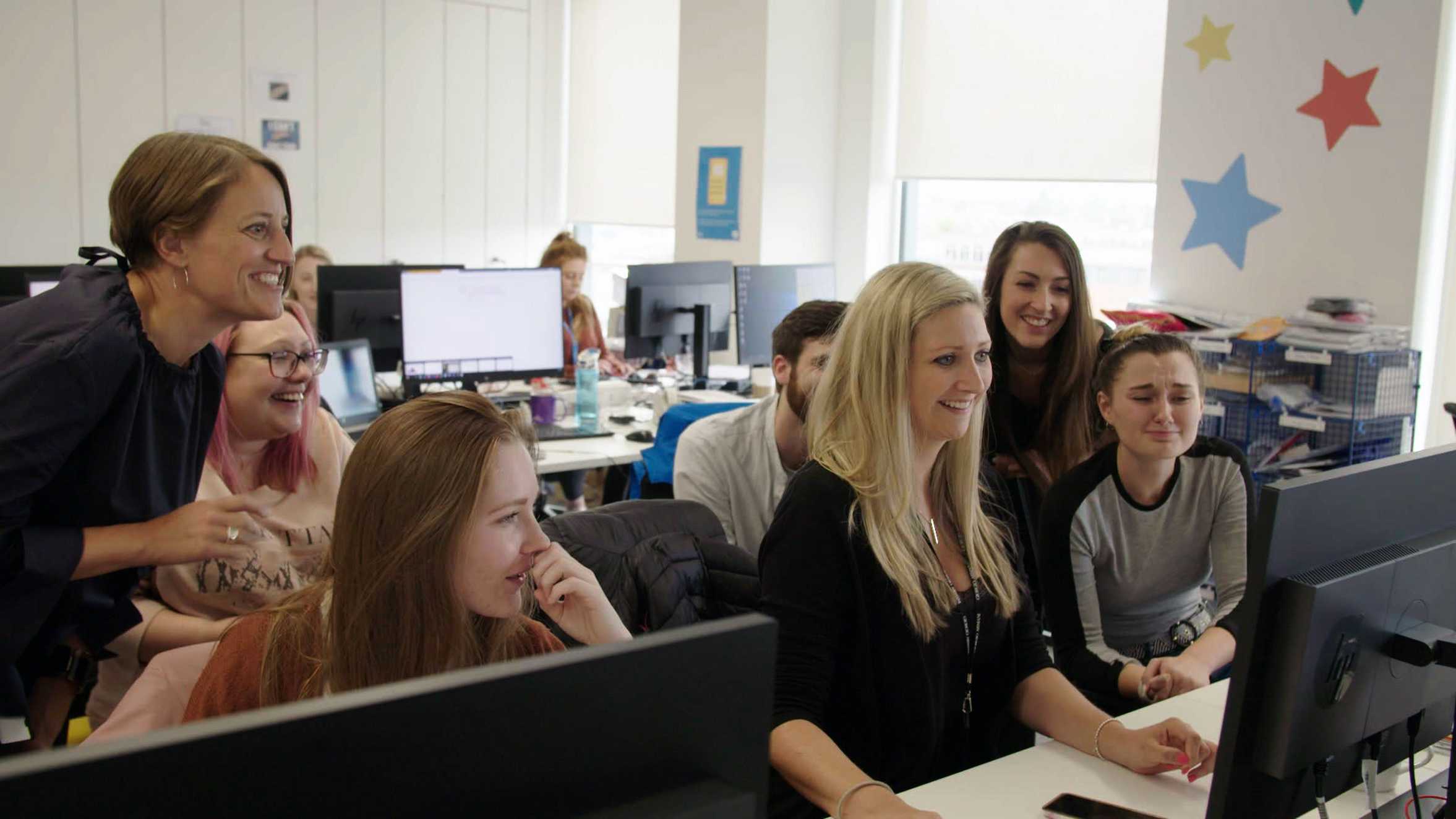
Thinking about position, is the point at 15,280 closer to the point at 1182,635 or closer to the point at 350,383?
the point at 350,383

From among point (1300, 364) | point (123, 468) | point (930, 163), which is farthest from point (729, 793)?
point (930, 163)

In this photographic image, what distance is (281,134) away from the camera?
7148 millimetres

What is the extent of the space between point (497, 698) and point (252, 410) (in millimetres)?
1791

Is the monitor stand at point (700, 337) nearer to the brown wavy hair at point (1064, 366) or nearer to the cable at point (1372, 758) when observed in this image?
the brown wavy hair at point (1064, 366)

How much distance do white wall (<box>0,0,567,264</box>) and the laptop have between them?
3.28m

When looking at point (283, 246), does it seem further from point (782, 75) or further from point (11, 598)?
point (782, 75)

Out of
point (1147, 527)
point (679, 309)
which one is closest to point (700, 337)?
point (679, 309)

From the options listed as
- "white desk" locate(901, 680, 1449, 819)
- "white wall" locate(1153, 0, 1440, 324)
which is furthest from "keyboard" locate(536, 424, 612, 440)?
"white desk" locate(901, 680, 1449, 819)

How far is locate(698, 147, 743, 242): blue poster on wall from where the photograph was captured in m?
6.57

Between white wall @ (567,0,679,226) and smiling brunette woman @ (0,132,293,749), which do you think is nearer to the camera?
smiling brunette woman @ (0,132,293,749)

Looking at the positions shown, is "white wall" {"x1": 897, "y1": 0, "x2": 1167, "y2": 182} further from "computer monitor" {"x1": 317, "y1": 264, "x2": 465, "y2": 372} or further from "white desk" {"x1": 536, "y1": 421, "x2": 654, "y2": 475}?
"computer monitor" {"x1": 317, "y1": 264, "x2": 465, "y2": 372}

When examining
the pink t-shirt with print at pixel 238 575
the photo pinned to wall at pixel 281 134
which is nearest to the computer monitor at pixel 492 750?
the pink t-shirt with print at pixel 238 575

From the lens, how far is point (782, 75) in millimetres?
6387

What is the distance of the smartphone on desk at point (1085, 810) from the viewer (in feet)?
4.98
